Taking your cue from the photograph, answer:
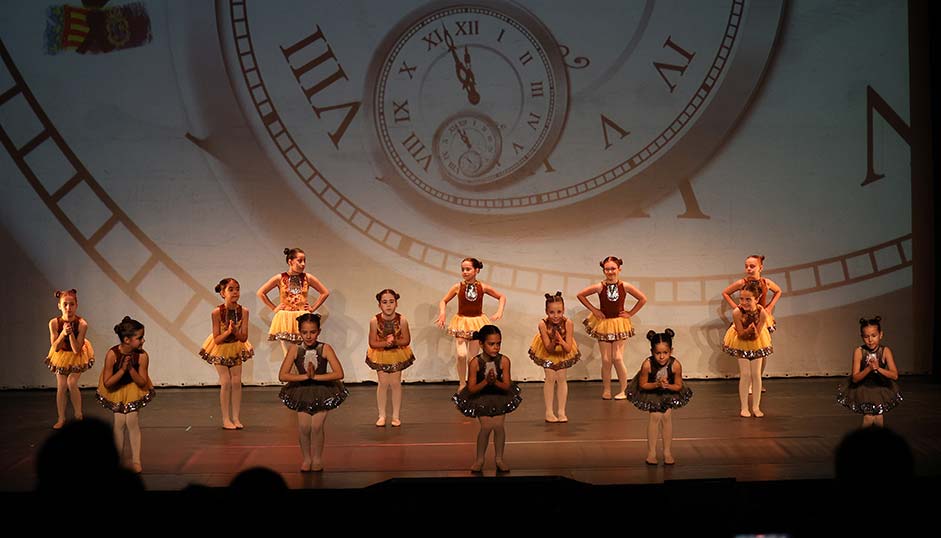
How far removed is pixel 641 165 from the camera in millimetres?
8430

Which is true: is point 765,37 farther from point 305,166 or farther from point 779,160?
point 305,166

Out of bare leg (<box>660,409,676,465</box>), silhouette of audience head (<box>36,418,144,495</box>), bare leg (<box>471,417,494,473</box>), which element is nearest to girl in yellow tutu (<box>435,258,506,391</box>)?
bare leg (<box>471,417,494,473</box>)

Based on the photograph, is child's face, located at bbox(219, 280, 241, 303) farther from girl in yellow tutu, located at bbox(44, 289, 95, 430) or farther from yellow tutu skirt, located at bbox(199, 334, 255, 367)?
girl in yellow tutu, located at bbox(44, 289, 95, 430)

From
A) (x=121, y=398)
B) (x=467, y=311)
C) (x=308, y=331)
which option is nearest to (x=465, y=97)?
(x=467, y=311)

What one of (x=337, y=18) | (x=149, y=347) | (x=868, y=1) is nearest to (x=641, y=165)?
(x=868, y=1)

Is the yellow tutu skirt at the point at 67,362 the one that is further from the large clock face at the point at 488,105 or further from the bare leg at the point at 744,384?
the bare leg at the point at 744,384

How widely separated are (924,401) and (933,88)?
2.82 meters

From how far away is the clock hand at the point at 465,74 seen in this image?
8.34 metres

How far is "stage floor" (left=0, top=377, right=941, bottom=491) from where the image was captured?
555 cm

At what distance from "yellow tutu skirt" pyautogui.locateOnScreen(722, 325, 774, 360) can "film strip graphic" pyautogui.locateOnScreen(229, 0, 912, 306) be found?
128 cm

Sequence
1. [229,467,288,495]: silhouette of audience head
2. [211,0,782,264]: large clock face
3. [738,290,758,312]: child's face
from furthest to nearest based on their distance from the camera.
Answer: [211,0,782,264]: large clock face → [738,290,758,312]: child's face → [229,467,288,495]: silhouette of audience head

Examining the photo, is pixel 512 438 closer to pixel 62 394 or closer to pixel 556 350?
pixel 556 350

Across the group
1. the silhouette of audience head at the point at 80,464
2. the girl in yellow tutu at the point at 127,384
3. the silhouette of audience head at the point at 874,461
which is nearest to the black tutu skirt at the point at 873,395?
the silhouette of audience head at the point at 874,461

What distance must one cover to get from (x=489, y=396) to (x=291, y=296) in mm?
2817
